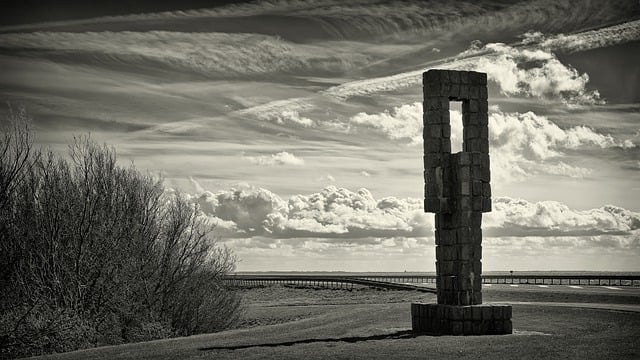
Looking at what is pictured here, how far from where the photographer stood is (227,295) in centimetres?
4534

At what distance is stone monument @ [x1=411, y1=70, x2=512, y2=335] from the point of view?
2630cm

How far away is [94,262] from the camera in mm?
35719

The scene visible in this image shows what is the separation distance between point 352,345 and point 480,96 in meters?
10.4

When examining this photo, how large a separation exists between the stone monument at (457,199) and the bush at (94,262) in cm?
1497

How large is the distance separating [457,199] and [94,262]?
18.1m

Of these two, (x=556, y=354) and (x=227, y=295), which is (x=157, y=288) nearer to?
(x=227, y=295)

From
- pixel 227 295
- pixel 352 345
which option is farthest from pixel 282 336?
pixel 227 295

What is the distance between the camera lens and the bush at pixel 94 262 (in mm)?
31453

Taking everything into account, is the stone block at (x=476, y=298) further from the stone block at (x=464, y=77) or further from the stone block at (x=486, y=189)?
the stone block at (x=464, y=77)

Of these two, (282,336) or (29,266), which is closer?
(282,336)

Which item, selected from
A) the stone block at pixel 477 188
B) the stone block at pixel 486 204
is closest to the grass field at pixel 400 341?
the stone block at pixel 486 204

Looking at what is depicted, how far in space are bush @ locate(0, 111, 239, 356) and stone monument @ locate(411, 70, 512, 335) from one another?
49.1 feet

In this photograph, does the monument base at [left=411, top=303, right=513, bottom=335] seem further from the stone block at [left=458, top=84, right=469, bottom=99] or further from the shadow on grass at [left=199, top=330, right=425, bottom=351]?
the stone block at [left=458, top=84, right=469, bottom=99]

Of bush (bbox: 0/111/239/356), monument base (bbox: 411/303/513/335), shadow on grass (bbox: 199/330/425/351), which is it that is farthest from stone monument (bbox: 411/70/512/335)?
bush (bbox: 0/111/239/356)
